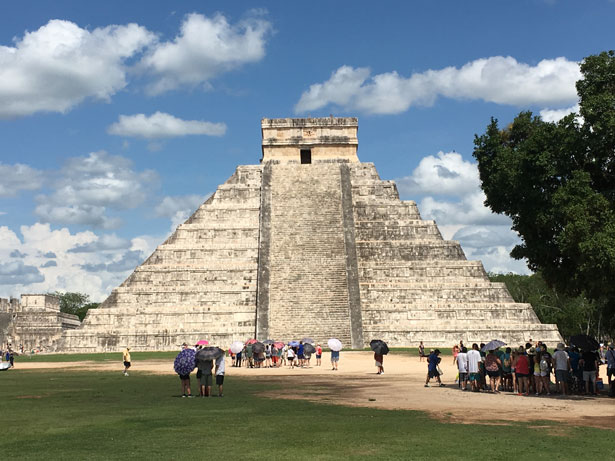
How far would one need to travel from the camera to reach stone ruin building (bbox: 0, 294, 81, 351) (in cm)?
3991

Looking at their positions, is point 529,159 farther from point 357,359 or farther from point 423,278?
point 423,278

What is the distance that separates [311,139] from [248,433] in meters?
36.6

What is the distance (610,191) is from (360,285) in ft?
63.6

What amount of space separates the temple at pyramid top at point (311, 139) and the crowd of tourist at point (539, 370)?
2908 cm

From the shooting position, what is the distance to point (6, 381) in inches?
746

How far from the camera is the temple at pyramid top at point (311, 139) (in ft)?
148

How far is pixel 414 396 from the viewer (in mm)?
15070

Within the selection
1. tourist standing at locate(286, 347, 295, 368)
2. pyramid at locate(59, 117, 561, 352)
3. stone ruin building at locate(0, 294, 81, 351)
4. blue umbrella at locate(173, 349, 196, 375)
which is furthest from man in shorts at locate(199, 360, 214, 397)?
stone ruin building at locate(0, 294, 81, 351)

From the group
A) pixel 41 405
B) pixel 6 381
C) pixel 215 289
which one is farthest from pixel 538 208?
pixel 215 289

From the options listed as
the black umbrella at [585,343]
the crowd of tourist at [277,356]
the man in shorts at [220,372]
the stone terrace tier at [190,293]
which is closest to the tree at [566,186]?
the black umbrella at [585,343]

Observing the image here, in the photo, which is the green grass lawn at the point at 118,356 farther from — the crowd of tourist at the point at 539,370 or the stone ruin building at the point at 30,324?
the crowd of tourist at the point at 539,370

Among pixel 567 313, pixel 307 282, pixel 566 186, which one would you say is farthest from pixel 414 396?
pixel 567 313

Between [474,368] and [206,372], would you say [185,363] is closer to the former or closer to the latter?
[206,372]

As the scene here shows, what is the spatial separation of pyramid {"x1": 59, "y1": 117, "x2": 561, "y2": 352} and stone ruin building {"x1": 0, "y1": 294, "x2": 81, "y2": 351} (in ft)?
24.1
